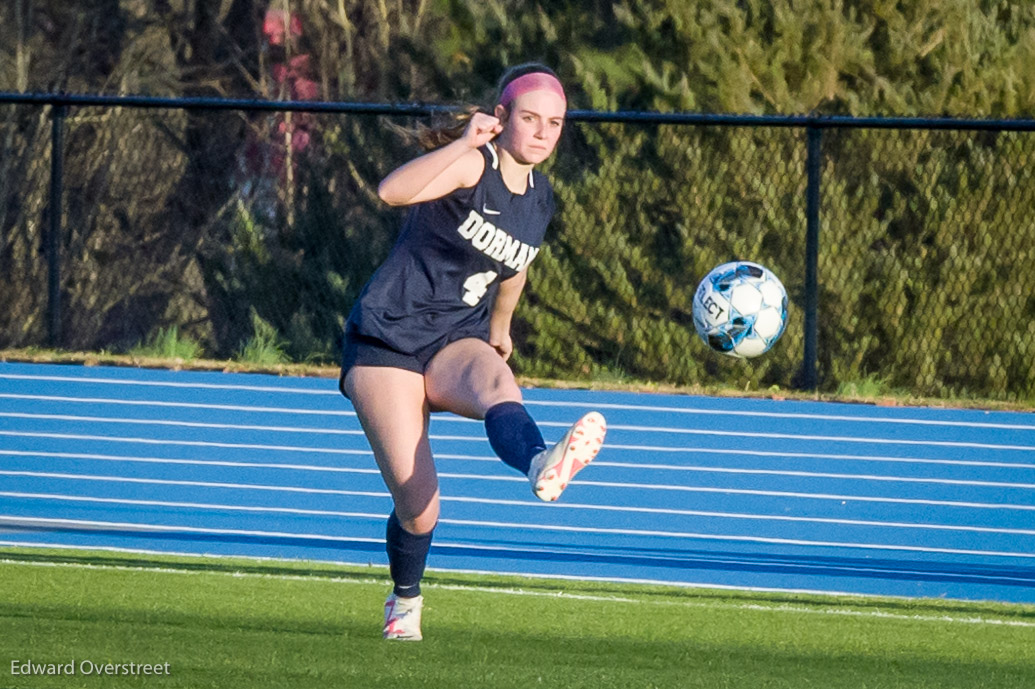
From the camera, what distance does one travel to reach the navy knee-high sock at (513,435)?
4543 millimetres

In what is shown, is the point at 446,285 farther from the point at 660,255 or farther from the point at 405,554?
the point at 660,255

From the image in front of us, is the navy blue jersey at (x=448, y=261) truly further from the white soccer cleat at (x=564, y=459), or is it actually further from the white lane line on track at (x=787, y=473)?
the white lane line on track at (x=787, y=473)

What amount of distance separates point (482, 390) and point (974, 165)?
7.15 meters

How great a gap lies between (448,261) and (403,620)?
4.16ft

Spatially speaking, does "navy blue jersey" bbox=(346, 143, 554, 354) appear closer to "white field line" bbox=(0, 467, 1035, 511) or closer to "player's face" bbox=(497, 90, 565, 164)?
"player's face" bbox=(497, 90, 565, 164)

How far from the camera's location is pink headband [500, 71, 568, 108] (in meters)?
5.04

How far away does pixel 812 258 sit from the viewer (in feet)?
34.3

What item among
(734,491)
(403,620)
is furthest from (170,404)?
(403,620)

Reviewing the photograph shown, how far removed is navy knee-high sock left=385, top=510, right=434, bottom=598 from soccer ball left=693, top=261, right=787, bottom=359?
3.03 meters

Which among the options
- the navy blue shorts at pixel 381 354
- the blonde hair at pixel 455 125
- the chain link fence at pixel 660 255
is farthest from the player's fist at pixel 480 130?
the chain link fence at pixel 660 255

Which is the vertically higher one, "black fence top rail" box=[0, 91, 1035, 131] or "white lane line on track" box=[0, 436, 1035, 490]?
"black fence top rail" box=[0, 91, 1035, 131]

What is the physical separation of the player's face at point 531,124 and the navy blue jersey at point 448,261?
3.3 inches

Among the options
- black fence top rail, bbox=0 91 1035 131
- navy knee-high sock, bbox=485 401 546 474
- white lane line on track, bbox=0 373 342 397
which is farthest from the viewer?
white lane line on track, bbox=0 373 342 397

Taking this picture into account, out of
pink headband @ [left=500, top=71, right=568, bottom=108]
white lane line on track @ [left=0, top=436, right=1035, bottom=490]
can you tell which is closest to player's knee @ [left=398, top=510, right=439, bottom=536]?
pink headband @ [left=500, top=71, right=568, bottom=108]
